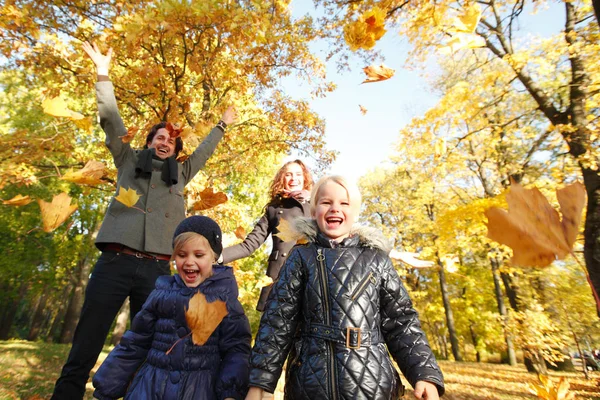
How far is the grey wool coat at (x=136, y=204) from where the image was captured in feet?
7.83

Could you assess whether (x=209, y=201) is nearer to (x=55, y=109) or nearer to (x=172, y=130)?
(x=172, y=130)

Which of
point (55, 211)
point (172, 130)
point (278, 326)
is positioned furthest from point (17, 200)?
point (278, 326)

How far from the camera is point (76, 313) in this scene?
15758 millimetres

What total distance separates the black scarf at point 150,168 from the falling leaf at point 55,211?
20.2 inches

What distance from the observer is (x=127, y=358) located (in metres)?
1.92

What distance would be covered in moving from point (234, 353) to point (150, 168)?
1.51 meters

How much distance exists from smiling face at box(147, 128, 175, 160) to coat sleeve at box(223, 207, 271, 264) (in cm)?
92

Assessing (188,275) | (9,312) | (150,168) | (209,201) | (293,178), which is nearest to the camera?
(188,275)

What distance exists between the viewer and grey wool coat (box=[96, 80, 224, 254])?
2.39 metres

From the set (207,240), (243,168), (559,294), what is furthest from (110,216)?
(559,294)

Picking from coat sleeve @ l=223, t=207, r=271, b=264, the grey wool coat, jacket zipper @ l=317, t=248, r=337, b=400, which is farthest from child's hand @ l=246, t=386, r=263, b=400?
the grey wool coat

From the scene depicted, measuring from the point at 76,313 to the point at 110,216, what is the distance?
55.1 feet

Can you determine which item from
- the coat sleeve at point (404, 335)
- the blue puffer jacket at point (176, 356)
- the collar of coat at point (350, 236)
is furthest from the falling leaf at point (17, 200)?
the coat sleeve at point (404, 335)

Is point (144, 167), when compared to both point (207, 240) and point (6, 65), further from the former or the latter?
point (6, 65)
